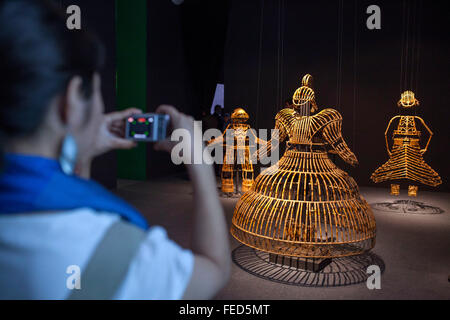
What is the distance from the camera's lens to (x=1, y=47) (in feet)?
1.51

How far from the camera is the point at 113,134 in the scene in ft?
2.58

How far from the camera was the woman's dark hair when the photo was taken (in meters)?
0.46

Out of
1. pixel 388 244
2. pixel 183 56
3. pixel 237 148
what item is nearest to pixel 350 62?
pixel 237 148

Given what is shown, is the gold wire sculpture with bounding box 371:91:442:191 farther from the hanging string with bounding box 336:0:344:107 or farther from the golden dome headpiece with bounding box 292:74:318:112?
the golden dome headpiece with bounding box 292:74:318:112

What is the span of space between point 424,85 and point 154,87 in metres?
4.93

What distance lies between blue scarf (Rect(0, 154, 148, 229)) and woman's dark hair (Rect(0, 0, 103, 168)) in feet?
0.08

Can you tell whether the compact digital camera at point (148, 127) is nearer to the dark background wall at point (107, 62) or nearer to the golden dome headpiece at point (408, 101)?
the golden dome headpiece at point (408, 101)

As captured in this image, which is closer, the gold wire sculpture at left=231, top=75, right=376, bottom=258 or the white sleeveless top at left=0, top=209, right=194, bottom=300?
the white sleeveless top at left=0, top=209, right=194, bottom=300

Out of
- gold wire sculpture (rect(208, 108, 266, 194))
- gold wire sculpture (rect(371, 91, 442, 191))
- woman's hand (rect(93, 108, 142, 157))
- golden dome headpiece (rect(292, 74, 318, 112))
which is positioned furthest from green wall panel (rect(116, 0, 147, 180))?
woman's hand (rect(93, 108, 142, 157))

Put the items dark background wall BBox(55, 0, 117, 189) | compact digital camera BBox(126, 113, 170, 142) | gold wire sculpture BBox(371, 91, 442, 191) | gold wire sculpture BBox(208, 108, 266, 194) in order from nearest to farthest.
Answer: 1. compact digital camera BBox(126, 113, 170, 142)
2. gold wire sculpture BBox(371, 91, 442, 191)
3. gold wire sculpture BBox(208, 108, 266, 194)
4. dark background wall BBox(55, 0, 117, 189)

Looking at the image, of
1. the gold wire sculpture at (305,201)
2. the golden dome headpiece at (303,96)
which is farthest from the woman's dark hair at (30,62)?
the golden dome headpiece at (303,96)

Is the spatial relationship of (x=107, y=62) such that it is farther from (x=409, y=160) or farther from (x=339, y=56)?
(x=409, y=160)

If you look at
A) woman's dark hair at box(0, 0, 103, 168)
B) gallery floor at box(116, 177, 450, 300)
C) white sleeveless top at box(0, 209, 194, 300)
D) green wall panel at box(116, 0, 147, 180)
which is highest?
green wall panel at box(116, 0, 147, 180)

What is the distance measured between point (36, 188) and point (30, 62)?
14 cm
